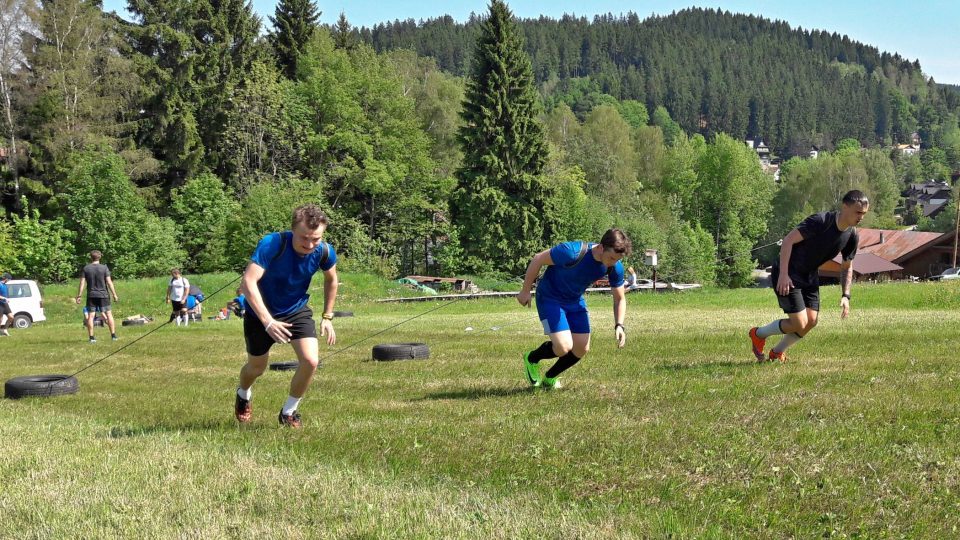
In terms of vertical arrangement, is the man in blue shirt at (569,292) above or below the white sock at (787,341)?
Result: above

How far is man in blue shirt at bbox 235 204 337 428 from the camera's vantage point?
6.83 meters

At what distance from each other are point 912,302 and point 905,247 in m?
60.5

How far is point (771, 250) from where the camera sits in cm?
10219

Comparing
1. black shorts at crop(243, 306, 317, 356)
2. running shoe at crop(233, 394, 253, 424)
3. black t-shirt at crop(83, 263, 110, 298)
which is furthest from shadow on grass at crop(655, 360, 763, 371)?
black t-shirt at crop(83, 263, 110, 298)

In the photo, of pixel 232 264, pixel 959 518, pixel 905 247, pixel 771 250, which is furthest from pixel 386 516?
Result: pixel 771 250

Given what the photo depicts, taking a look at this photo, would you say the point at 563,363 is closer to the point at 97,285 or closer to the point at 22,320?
the point at 97,285

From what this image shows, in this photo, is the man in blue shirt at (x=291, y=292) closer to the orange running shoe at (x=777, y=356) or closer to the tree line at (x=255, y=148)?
the orange running shoe at (x=777, y=356)

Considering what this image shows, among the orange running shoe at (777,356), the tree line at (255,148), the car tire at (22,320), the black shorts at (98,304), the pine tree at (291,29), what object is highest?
the pine tree at (291,29)

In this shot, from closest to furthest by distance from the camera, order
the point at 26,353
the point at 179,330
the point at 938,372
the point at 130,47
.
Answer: the point at 938,372 → the point at 26,353 → the point at 179,330 → the point at 130,47

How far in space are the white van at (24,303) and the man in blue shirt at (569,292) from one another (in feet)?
91.3

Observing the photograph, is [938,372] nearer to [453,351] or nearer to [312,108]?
[453,351]

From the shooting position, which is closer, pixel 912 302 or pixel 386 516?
pixel 386 516

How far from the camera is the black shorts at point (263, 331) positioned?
724 centimetres

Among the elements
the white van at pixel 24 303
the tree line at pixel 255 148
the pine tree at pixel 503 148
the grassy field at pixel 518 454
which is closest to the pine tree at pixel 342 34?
the tree line at pixel 255 148
